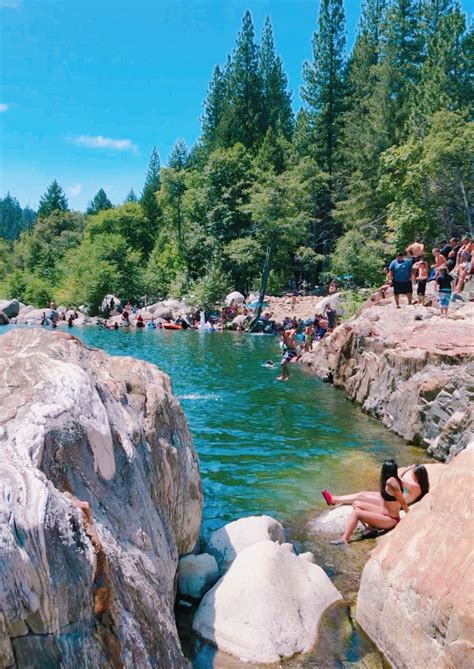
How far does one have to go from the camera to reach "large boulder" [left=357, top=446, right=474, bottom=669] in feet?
17.1

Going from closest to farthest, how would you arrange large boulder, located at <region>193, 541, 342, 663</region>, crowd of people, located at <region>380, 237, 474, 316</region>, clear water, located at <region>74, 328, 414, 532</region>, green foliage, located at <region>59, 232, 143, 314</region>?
large boulder, located at <region>193, 541, 342, 663</region> < clear water, located at <region>74, 328, 414, 532</region> < crowd of people, located at <region>380, 237, 474, 316</region> < green foliage, located at <region>59, 232, 143, 314</region>

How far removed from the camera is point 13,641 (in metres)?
2.99

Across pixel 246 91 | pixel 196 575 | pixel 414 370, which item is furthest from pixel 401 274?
pixel 246 91

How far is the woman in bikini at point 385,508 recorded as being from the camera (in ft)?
28.7

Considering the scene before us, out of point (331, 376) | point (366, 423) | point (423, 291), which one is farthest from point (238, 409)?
point (423, 291)

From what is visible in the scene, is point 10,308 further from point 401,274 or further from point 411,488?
point 411,488

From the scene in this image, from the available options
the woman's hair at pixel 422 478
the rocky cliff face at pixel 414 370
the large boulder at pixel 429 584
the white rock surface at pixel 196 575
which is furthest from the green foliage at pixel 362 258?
the white rock surface at pixel 196 575

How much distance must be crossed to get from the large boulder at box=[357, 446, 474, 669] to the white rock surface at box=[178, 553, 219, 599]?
172 centimetres

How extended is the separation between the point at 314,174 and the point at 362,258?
13800 mm

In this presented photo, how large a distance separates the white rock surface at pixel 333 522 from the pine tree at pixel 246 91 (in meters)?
58.4

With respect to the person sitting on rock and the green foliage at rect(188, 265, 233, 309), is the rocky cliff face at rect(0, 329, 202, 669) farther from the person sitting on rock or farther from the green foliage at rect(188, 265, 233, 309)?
the green foliage at rect(188, 265, 233, 309)

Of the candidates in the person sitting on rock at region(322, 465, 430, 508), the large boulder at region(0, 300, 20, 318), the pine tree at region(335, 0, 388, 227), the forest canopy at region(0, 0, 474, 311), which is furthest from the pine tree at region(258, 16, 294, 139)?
the person sitting on rock at region(322, 465, 430, 508)

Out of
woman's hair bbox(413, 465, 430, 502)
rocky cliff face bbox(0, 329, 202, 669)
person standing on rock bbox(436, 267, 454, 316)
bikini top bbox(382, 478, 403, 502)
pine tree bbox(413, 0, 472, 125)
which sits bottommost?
bikini top bbox(382, 478, 403, 502)

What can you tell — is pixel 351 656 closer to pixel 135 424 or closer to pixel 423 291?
pixel 135 424
